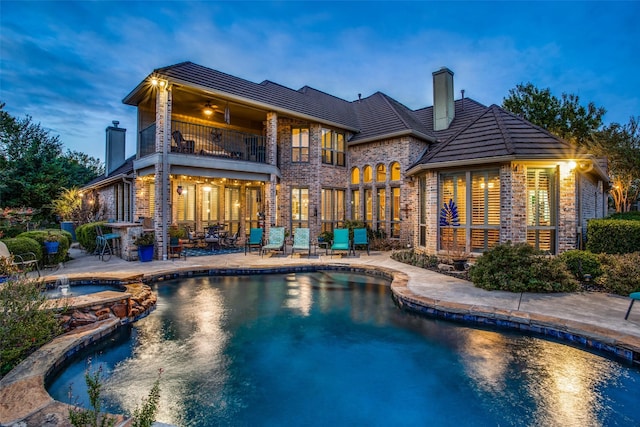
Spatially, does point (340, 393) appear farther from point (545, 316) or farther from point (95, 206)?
point (95, 206)

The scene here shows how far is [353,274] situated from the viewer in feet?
30.7

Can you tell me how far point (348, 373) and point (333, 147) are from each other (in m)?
12.0

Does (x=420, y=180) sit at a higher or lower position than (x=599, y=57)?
lower

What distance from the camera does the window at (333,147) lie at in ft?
48.1

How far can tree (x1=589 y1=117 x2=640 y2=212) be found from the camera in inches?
803

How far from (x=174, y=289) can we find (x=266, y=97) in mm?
8187

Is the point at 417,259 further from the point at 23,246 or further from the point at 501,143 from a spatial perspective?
the point at 23,246

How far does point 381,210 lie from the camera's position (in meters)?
14.2

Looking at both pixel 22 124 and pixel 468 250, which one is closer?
pixel 468 250

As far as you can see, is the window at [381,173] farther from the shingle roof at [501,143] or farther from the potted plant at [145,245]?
the potted plant at [145,245]

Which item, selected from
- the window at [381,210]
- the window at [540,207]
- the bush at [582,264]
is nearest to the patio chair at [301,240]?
the window at [381,210]

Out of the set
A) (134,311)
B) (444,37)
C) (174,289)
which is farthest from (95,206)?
(444,37)

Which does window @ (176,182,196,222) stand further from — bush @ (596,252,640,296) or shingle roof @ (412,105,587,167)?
bush @ (596,252,640,296)

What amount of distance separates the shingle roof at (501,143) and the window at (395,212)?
12.4 feet
